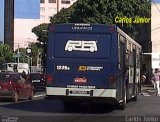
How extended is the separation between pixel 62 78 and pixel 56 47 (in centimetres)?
117

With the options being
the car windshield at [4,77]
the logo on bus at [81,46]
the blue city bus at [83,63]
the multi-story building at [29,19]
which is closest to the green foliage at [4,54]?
the multi-story building at [29,19]

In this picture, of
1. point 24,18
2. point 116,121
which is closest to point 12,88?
point 116,121

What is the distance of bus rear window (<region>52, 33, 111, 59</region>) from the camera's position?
19.4 meters

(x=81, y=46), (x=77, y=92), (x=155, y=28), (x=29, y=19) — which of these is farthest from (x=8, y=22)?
(x=77, y=92)

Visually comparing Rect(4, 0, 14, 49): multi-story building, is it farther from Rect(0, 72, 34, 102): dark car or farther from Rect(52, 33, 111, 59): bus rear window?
Rect(52, 33, 111, 59): bus rear window

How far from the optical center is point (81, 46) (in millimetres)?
19453

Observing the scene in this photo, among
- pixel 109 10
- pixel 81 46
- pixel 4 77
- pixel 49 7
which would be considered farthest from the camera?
pixel 49 7

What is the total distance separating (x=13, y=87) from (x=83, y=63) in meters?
8.24

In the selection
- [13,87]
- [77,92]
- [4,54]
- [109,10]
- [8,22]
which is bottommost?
[13,87]

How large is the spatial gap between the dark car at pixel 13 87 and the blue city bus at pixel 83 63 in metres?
7.38

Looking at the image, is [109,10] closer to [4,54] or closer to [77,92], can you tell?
[77,92]

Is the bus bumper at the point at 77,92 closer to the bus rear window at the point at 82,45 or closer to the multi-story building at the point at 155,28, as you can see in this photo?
the bus rear window at the point at 82,45

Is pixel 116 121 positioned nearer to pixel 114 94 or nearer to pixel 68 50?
pixel 114 94

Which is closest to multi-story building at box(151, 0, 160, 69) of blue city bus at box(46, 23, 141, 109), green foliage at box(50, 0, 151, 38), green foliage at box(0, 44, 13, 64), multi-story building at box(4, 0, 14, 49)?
green foliage at box(50, 0, 151, 38)
